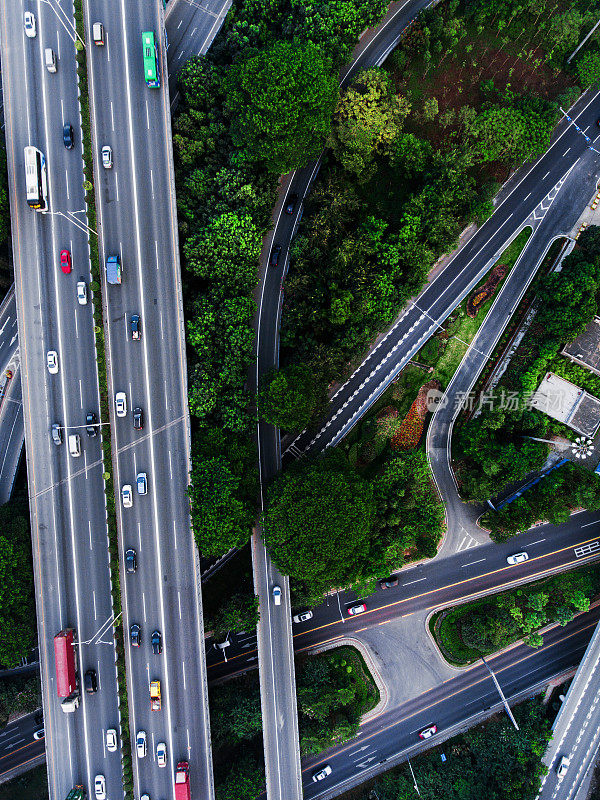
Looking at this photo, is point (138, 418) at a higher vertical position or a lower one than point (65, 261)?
lower

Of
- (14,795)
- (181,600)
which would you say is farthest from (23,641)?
(14,795)

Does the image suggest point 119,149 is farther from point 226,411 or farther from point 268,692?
point 268,692

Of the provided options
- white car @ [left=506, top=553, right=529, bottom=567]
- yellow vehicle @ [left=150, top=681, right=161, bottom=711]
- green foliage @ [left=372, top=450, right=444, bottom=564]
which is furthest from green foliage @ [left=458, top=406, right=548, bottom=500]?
yellow vehicle @ [left=150, top=681, right=161, bottom=711]

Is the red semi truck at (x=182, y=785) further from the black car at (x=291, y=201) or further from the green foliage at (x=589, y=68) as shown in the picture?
the green foliage at (x=589, y=68)

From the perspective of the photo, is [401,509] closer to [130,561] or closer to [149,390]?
[130,561]

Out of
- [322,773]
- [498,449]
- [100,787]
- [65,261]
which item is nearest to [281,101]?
[65,261]
